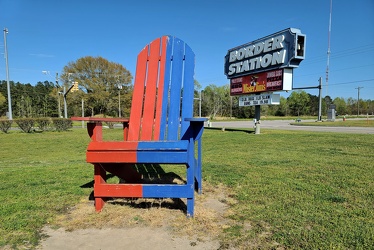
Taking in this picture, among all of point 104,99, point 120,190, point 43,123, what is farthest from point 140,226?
point 104,99

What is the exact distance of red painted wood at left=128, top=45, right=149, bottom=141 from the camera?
10.9 feet

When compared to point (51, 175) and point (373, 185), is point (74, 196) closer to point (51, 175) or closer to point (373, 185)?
point (51, 175)

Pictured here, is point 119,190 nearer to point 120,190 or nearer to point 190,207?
point 120,190

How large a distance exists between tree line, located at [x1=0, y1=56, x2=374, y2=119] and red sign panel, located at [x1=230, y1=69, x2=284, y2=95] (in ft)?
9.96

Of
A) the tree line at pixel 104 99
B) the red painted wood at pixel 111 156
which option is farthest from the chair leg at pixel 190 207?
the tree line at pixel 104 99

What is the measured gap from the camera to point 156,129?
320 cm

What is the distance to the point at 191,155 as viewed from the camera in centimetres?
250

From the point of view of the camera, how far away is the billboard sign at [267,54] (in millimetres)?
12766

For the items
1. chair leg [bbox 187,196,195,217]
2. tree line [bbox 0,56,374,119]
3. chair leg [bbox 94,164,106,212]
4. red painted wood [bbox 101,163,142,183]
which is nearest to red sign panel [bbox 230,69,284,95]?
tree line [bbox 0,56,374,119]

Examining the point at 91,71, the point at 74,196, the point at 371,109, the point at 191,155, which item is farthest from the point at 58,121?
the point at 371,109

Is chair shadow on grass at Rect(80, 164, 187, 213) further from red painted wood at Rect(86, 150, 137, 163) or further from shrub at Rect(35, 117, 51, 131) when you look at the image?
shrub at Rect(35, 117, 51, 131)

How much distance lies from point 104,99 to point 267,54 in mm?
32443

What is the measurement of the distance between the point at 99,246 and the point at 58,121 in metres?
17.1

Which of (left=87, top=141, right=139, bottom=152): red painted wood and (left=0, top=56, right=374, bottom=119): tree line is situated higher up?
(left=0, top=56, right=374, bottom=119): tree line
